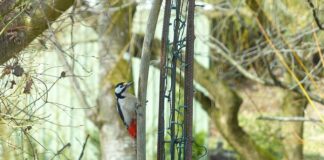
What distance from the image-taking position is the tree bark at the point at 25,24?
2748mm

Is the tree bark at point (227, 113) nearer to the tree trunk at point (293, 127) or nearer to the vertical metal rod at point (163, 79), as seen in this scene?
the tree trunk at point (293, 127)

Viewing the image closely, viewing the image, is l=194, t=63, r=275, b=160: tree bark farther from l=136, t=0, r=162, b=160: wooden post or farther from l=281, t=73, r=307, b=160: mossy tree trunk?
l=136, t=0, r=162, b=160: wooden post

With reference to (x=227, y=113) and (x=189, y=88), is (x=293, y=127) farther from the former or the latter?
(x=189, y=88)

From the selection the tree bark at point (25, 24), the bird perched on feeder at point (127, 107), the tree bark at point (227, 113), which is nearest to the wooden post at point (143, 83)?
the tree bark at point (25, 24)

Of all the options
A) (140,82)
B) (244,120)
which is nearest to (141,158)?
(140,82)

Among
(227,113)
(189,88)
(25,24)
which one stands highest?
(25,24)

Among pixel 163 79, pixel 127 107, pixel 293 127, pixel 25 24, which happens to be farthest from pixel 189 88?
pixel 293 127

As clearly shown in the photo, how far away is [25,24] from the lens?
9.71 ft

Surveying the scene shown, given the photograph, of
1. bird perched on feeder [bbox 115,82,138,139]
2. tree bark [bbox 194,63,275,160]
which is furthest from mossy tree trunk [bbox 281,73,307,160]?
bird perched on feeder [bbox 115,82,138,139]

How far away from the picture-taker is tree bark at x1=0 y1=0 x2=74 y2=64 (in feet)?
9.02

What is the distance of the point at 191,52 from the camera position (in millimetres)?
2887

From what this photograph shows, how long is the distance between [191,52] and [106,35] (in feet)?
12.1

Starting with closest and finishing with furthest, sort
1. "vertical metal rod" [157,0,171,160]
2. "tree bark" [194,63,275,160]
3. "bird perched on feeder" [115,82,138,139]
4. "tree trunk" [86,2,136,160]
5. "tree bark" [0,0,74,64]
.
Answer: "tree bark" [0,0,74,64]
"vertical metal rod" [157,0,171,160]
"bird perched on feeder" [115,82,138,139]
"tree trunk" [86,2,136,160]
"tree bark" [194,63,275,160]

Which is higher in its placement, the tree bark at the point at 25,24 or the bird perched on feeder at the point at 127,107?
the tree bark at the point at 25,24
